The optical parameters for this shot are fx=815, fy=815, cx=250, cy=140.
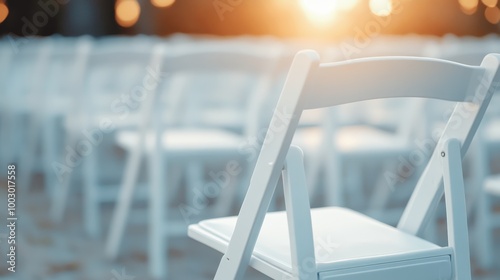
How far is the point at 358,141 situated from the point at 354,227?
1.71 m

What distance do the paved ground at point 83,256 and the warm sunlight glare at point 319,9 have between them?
5.03 meters

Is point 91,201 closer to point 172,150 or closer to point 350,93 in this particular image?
point 172,150

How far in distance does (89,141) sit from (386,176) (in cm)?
143

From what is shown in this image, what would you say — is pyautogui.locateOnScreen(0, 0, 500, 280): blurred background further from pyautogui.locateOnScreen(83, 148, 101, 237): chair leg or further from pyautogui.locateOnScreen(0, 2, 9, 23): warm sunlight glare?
pyautogui.locateOnScreen(0, 2, 9, 23): warm sunlight glare

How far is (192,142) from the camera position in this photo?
127 inches

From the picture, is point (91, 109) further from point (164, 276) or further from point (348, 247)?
point (348, 247)

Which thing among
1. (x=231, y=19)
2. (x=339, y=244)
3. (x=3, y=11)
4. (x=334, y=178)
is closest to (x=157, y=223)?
(x=334, y=178)

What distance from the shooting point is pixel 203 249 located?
3.45m

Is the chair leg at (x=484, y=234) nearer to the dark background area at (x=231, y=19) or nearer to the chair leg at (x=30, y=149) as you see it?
the chair leg at (x=30, y=149)

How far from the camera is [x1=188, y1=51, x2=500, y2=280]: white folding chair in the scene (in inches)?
55.0

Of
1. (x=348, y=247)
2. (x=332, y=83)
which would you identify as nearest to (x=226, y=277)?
(x=348, y=247)

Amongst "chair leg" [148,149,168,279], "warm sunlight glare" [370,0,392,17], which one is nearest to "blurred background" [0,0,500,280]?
"chair leg" [148,149,168,279]

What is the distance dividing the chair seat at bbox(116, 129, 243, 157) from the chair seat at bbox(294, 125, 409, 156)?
16.1 inches

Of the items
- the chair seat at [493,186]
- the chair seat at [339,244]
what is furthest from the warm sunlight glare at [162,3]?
the chair seat at [339,244]
